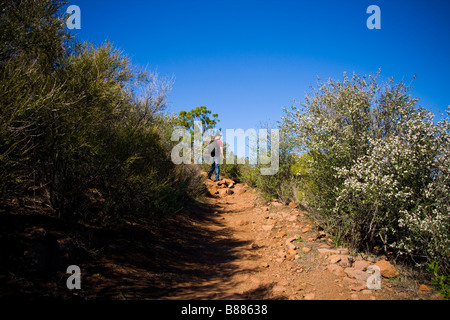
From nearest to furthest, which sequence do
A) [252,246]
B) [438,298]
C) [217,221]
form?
[438,298]
[252,246]
[217,221]

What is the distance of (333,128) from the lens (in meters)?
5.37

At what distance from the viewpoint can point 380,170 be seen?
4.43m

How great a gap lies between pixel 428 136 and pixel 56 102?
6.09 m

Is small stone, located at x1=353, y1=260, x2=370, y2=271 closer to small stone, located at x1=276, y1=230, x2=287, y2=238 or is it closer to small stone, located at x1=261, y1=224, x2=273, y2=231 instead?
small stone, located at x1=276, y1=230, x2=287, y2=238

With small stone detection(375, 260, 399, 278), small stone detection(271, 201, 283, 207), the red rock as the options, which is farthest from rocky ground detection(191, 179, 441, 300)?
small stone detection(271, 201, 283, 207)

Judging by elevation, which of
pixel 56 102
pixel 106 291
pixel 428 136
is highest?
pixel 56 102

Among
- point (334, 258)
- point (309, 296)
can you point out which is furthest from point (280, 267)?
point (309, 296)

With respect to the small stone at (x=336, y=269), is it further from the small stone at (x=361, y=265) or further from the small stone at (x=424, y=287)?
the small stone at (x=424, y=287)

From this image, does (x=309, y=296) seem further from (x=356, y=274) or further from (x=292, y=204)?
(x=292, y=204)

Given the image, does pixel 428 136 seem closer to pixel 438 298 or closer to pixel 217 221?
pixel 438 298

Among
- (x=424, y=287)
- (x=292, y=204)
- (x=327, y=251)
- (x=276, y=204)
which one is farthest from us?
(x=276, y=204)

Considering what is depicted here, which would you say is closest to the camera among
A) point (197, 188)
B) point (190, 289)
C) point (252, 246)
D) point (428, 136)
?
point (190, 289)

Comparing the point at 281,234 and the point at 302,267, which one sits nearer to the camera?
the point at 302,267

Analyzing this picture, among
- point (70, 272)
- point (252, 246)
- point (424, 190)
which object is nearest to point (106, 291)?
point (70, 272)
